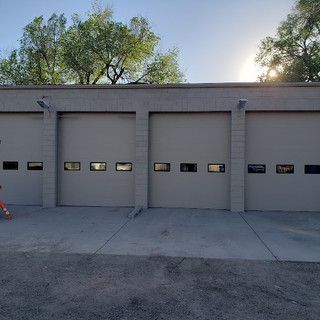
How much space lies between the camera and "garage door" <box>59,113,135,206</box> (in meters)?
13.2

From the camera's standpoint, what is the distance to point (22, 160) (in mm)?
13633

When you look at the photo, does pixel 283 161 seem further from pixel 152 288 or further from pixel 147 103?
pixel 152 288

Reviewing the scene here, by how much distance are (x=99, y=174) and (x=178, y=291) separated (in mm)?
8744

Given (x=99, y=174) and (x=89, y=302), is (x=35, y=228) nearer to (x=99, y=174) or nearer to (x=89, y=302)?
(x=99, y=174)

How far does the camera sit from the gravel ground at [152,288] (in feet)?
14.7

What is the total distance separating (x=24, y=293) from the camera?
5070 millimetres

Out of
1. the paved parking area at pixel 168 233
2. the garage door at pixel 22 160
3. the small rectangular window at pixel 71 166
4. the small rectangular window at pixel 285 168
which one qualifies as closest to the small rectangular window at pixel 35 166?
the garage door at pixel 22 160

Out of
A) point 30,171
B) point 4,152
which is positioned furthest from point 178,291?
point 4,152

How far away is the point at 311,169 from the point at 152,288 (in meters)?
9.60

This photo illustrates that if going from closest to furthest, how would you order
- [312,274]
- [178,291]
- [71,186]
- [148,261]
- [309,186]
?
1. [178,291]
2. [312,274]
3. [148,261]
4. [309,186]
5. [71,186]

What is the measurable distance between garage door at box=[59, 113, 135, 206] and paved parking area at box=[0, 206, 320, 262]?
991mm

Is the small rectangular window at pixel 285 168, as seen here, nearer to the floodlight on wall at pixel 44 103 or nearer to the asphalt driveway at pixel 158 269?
the asphalt driveway at pixel 158 269

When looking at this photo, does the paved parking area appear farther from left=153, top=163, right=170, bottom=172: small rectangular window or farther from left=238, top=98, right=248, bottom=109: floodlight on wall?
left=238, top=98, right=248, bottom=109: floodlight on wall

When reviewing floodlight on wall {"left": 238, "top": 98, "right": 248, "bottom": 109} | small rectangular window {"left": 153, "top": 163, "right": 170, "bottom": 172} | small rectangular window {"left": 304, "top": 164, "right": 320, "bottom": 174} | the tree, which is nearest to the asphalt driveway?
small rectangular window {"left": 304, "top": 164, "right": 320, "bottom": 174}
